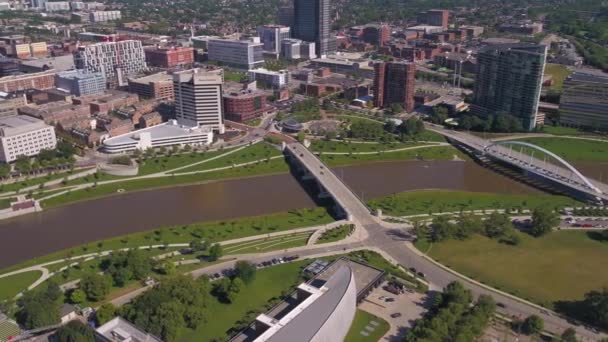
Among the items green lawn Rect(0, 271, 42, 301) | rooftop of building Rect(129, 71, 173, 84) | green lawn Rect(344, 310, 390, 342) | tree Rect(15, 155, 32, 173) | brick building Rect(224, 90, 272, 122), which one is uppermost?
rooftop of building Rect(129, 71, 173, 84)

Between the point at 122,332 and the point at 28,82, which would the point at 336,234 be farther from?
the point at 28,82

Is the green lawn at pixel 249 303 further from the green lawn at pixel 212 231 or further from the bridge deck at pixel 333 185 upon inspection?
the bridge deck at pixel 333 185

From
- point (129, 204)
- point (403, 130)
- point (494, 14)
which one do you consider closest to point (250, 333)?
point (129, 204)

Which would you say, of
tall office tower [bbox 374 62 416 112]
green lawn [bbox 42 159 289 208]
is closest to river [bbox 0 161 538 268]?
green lawn [bbox 42 159 289 208]

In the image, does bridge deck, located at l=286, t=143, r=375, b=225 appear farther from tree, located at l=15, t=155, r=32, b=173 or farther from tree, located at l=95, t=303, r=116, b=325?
tree, located at l=15, t=155, r=32, b=173

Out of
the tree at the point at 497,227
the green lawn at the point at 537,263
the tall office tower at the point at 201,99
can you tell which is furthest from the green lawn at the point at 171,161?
the tree at the point at 497,227

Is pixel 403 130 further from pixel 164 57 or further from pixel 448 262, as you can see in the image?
pixel 164 57
